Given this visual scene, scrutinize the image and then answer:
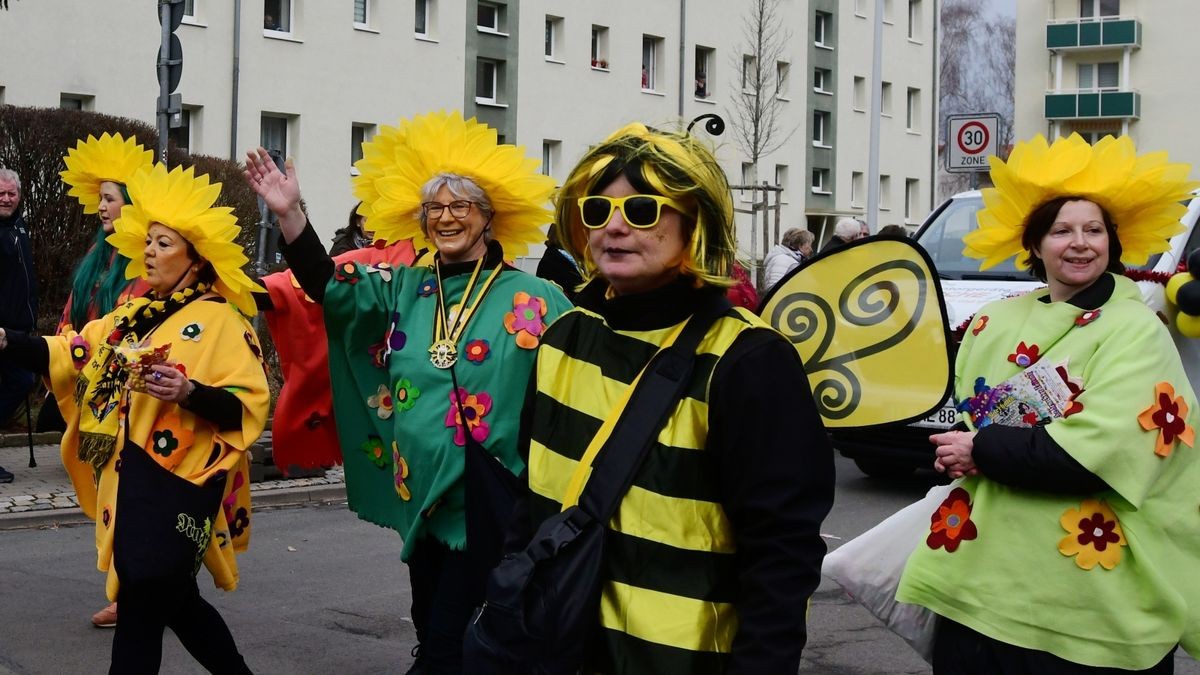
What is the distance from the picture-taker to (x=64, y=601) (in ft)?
22.6

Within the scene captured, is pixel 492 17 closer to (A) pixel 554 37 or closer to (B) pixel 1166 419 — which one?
(A) pixel 554 37

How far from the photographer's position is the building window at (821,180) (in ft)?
155

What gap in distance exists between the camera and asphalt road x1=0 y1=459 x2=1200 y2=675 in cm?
587

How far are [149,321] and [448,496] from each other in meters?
1.15

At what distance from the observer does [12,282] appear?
10.4 m

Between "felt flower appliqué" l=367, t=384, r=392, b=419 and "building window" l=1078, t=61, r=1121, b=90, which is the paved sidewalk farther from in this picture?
"building window" l=1078, t=61, r=1121, b=90

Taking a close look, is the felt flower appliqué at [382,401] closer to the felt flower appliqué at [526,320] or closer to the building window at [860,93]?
the felt flower appliqué at [526,320]

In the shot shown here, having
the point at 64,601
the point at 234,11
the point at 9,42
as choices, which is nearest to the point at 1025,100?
the point at 234,11

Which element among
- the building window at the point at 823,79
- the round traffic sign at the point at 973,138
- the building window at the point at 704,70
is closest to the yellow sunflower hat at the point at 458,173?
the round traffic sign at the point at 973,138

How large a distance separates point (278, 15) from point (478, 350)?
28.5 metres

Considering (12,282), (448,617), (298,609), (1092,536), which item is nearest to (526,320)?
(448,617)

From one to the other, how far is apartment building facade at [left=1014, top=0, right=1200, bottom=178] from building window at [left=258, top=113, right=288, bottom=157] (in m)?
36.0

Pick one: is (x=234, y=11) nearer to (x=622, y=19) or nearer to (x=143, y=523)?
(x=622, y=19)

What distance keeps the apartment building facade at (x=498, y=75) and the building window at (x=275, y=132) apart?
4cm
